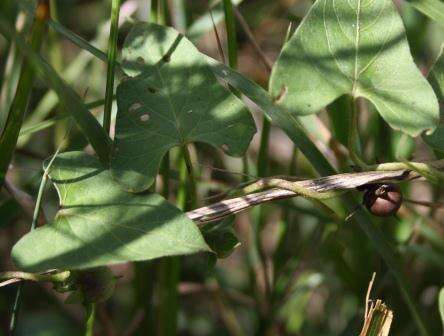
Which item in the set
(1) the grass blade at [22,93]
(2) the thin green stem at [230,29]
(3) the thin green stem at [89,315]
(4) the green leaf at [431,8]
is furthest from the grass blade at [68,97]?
(4) the green leaf at [431,8]

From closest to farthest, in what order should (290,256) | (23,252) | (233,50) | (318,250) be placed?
(23,252)
(233,50)
(318,250)
(290,256)

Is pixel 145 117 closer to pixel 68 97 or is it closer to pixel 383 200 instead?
pixel 68 97

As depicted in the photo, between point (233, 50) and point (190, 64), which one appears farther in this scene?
point (233, 50)

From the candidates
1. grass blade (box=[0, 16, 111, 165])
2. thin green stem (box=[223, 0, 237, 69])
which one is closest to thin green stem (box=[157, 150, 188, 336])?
thin green stem (box=[223, 0, 237, 69])

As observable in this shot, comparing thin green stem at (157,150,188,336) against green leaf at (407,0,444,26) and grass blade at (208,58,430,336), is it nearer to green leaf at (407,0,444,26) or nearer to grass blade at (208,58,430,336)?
grass blade at (208,58,430,336)

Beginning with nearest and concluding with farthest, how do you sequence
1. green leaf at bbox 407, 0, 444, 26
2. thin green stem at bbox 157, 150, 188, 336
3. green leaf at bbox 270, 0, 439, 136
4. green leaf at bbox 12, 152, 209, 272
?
green leaf at bbox 12, 152, 209, 272
green leaf at bbox 270, 0, 439, 136
green leaf at bbox 407, 0, 444, 26
thin green stem at bbox 157, 150, 188, 336

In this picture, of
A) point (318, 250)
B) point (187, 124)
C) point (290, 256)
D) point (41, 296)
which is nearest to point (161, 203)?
point (187, 124)

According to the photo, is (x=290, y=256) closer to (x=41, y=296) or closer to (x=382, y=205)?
(x=41, y=296)
